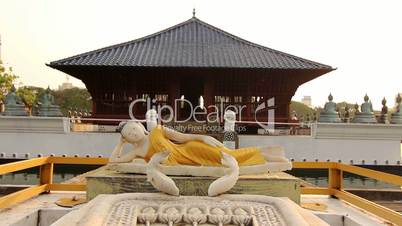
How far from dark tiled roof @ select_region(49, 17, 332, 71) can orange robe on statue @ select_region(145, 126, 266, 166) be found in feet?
45.1

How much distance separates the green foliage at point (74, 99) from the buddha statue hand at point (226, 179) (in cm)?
4323

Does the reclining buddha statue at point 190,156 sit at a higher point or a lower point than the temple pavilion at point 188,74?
lower

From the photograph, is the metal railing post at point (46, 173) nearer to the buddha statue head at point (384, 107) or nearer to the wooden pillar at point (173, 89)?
the wooden pillar at point (173, 89)

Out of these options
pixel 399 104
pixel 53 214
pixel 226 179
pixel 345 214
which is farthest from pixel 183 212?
pixel 399 104

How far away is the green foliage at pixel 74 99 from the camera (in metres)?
47.0

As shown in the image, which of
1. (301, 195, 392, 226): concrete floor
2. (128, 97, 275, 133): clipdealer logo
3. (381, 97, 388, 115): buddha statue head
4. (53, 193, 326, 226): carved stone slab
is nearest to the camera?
(53, 193, 326, 226): carved stone slab

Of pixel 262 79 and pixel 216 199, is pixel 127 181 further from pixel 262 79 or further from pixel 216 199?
pixel 262 79

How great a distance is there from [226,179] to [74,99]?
1807 inches

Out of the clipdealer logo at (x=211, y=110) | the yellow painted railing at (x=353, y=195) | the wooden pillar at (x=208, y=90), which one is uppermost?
the wooden pillar at (x=208, y=90)

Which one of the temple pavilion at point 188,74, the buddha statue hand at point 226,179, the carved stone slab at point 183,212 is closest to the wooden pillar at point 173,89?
the temple pavilion at point 188,74

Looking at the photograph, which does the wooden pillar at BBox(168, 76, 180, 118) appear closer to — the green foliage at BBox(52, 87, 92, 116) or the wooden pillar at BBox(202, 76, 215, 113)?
the wooden pillar at BBox(202, 76, 215, 113)

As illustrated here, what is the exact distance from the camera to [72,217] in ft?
11.5

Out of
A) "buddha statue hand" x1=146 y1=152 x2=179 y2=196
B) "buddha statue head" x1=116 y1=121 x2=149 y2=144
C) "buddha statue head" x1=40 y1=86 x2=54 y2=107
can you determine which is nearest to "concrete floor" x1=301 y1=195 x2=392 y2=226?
"buddha statue hand" x1=146 y1=152 x2=179 y2=196

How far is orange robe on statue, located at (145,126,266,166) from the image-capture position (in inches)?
189
